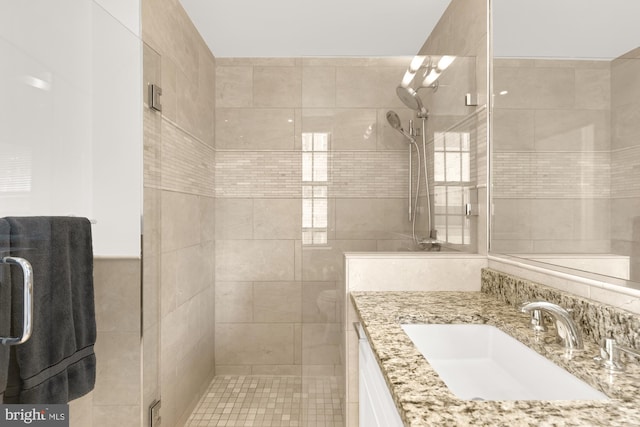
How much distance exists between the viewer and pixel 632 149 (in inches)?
37.9

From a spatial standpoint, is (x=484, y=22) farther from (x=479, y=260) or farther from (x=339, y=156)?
(x=479, y=260)

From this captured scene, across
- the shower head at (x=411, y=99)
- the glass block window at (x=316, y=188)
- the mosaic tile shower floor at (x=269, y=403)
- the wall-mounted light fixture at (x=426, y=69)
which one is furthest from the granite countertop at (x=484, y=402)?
the wall-mounted light fixture at (x=426, y=69)

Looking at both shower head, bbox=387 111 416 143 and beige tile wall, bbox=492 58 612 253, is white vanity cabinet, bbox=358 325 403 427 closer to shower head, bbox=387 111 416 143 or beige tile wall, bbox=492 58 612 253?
beige tile wall, bbox=492 58 612 253

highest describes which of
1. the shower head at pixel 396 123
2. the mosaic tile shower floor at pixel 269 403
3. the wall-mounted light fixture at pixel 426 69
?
the wall-mounted light fixture at pixel 426 69

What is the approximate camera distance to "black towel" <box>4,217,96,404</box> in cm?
115

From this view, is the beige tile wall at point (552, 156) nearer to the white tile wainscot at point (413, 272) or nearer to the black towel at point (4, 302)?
the white tile wainscot at point (413, 272)

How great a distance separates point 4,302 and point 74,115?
0.64 metres

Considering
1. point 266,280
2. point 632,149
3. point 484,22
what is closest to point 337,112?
point 484,22

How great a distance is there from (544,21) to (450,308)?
1.07 meters

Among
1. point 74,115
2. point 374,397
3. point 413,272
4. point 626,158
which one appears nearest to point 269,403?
point 413,272

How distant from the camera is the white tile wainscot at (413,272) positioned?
1729mm

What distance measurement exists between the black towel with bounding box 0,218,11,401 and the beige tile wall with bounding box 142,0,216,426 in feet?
2.19

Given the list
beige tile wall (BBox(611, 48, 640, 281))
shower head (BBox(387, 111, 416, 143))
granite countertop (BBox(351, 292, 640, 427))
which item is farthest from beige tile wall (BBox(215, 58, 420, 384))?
beige tile wall (BBox(611, 48, 640, 281))

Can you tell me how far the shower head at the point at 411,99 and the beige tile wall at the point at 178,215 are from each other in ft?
3.93
